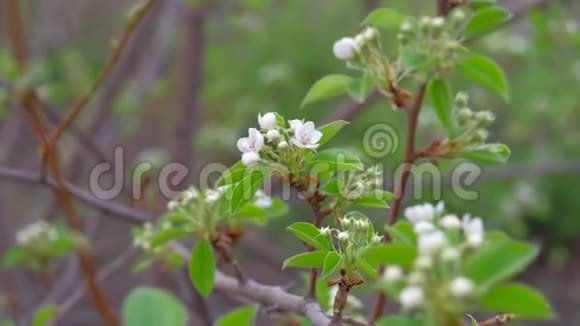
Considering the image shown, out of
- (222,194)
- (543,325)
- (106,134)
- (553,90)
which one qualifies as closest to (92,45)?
(106,134)

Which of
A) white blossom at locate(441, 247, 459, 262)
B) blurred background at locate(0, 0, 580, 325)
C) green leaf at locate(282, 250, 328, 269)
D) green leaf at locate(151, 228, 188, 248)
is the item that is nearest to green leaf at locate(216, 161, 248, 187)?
green leaf at locate(282, 250, 328, 269)

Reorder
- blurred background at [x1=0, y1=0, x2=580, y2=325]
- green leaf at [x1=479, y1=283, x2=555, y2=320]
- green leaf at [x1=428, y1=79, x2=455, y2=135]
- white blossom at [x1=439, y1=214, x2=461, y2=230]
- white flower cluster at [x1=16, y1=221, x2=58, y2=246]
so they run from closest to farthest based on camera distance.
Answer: green leaf at [x1=479, y1=283, x2=555, y2=320]
white blossom at [x1=439, y1=214, x2=461, y2=230]
green leaf at [x1=428, y1=79, x2=455, y2=135]
white flower cluster at [x1=16, y1=221, x2=58, y2=246]
blurred background at [x1=0, y1=0, x2=580, y2=325]

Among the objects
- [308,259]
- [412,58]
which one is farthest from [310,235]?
[412,58]

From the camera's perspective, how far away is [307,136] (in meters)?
0.80

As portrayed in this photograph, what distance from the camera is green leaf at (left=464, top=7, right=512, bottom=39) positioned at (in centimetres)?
87

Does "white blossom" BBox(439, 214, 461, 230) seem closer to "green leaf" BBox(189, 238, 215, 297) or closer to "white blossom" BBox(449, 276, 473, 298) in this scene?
Result: "white blossom" BBox(449, 276, 473, 298)

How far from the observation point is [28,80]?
63.9 inches

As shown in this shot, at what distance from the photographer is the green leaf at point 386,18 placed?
94 cm

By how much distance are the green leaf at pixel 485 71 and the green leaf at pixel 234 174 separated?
0.30 m

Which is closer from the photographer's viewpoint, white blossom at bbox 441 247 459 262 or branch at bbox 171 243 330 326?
white blossom at bbox 441 247 459 262

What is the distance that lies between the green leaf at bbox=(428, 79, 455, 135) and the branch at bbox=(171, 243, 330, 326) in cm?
27

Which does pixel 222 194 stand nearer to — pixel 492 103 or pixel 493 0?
pixel 493 0

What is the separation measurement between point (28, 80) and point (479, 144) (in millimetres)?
1129

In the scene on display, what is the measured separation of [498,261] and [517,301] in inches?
1.6
